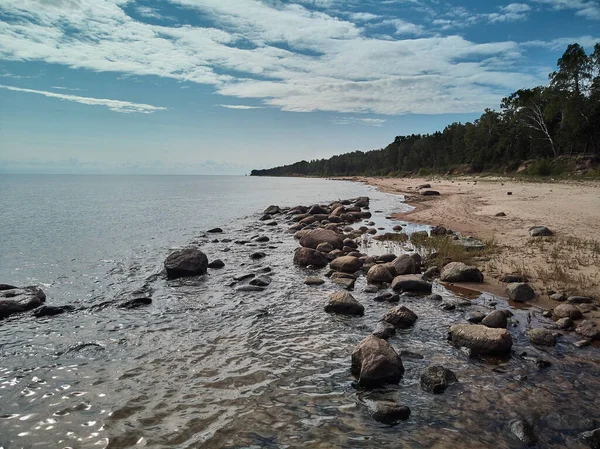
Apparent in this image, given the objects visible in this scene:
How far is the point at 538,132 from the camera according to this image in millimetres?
68625

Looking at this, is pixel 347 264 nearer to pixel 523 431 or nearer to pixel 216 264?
pixel 216 264

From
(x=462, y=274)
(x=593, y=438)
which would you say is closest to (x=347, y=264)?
(x=462, y=274)

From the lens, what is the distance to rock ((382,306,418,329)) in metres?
8.43

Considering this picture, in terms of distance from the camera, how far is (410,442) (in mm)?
4797

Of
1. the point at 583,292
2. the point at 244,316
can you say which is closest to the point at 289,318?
the point at 244,316

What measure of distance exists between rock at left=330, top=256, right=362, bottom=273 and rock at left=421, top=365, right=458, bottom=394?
7043 millimetres

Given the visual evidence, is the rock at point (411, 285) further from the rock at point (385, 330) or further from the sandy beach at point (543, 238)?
the rock at point (385, 330)

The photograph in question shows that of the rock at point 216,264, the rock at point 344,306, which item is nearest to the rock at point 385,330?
the rock at point 344,306

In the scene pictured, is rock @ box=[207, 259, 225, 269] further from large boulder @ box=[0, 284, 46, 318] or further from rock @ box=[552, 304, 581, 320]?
rock @ box=[552, 304, 581, 320]

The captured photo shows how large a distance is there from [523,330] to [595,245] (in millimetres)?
7616

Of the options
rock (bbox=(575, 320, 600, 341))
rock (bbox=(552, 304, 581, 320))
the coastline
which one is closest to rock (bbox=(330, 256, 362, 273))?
the coastline

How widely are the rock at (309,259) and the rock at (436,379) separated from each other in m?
8.45

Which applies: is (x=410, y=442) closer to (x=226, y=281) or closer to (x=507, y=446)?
(x=507, y=446)

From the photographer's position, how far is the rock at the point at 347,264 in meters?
13.3
